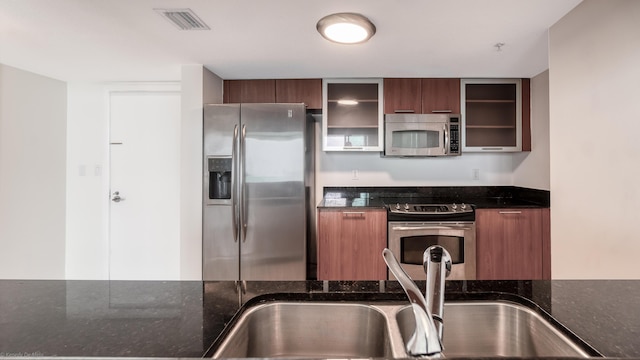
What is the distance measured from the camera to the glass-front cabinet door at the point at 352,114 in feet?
10.0

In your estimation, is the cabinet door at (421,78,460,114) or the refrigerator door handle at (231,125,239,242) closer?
the refrigerator door handle at (231,125,239,242)

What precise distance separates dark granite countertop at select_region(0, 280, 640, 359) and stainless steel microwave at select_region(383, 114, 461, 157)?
2.07 m

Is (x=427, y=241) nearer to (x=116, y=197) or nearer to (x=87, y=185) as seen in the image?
(x=116, y=197)

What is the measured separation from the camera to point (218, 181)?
2783mm

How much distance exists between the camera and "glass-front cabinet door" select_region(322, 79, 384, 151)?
3061 mm

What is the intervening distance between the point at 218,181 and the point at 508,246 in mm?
2608

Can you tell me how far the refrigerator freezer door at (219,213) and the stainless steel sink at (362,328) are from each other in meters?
1.86

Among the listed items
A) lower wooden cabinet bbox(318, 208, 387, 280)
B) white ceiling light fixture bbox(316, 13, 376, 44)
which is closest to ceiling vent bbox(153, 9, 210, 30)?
white ceiling light fixture bbox(316, 13, 376, 44)

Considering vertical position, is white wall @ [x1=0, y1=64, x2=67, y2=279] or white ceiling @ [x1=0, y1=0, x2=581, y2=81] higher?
white ceiling @ [x1=0, y1=0, x2=581, y2=81]

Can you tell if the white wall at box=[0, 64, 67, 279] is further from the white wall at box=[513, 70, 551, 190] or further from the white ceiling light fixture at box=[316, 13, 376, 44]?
the white wall at box=[513, 70, 551, 190]

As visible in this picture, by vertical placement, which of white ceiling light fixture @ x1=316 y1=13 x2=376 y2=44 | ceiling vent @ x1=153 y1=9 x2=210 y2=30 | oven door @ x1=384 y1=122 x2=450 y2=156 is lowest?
oven door @ x1=384 y1=122 x2=450 y2=156

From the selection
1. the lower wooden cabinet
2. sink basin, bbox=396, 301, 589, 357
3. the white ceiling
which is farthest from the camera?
the lower wooden cabinet

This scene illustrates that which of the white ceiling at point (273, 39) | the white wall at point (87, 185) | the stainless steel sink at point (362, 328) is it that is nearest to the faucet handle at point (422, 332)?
the stainless steel sink at point (362, 328)

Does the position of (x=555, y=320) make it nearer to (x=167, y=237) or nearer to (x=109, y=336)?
(x=109, y=336)
